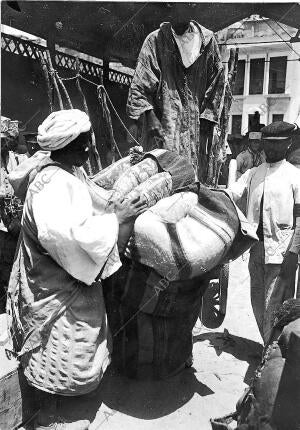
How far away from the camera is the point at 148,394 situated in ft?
11.2

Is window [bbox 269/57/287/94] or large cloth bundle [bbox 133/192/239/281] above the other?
window [bbox 269/57/287/94]

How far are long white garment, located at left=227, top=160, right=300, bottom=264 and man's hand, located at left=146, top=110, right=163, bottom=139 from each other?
1.24 metres

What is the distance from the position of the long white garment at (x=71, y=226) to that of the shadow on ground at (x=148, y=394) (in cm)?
127

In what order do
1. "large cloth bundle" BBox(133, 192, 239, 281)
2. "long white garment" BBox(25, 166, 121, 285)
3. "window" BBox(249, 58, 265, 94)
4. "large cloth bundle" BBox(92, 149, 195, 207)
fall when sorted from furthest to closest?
"window" BBox(249, 58, 265, 94), "large cloth bundle" BBox(92, 149, 195, 207), "large cloth bundle" BBox(133, 192, 239, 281), "long white garment" BBox(25, 166, 121, 285)

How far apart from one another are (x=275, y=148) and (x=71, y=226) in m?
2.18

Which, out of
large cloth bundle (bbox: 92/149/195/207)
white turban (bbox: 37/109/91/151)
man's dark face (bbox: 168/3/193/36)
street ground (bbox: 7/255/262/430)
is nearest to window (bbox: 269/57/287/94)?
man's dark face (bbox: 168/3/193/36)

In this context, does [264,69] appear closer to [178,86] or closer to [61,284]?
[178,86]

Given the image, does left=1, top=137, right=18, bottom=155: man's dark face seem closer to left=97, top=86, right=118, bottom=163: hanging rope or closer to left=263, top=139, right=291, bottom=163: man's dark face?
left=97, top=86, right=118, bottom=163: hanging rope

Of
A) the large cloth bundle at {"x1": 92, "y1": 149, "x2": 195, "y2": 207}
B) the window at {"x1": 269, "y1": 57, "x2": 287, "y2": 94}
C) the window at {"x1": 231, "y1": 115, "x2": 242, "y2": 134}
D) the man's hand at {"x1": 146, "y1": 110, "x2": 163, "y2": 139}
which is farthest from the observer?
the window at {"x1": 231, "y1": 115, "x2": 242, "y2": 134}

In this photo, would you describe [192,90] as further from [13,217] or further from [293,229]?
[13,217]

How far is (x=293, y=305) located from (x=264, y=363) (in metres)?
0.31

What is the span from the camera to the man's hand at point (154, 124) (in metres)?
4.64

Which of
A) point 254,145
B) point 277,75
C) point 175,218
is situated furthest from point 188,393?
point 277,75

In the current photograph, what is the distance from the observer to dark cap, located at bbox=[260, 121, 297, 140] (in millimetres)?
3771
